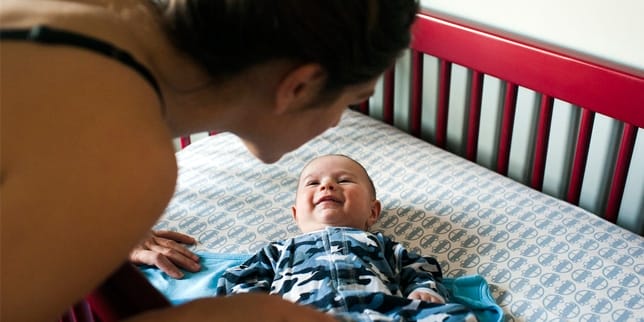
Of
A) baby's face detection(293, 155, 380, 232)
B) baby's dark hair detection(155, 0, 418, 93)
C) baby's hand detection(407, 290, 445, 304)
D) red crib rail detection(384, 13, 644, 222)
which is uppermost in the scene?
baby's dark hair detection(155, 0, 418, 93)

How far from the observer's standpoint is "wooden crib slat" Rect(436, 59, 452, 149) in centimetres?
155

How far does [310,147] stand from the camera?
1.60 meters

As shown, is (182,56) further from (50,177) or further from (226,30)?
(50,177)

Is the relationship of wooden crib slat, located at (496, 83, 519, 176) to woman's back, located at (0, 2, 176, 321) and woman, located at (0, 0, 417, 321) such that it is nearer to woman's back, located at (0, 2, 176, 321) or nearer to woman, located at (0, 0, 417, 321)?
woman, located at (0, 0, 417, 321)

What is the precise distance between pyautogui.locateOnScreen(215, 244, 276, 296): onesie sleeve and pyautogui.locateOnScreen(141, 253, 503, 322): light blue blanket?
0.17 ft

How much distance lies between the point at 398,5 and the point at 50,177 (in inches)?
11.7

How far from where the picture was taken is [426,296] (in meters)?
1.06

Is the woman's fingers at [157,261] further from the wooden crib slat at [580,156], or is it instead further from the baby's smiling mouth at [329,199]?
the wooden crib slat at [580,156]

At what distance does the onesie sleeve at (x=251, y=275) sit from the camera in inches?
43.7

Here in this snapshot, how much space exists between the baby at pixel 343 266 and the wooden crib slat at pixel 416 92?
0.38 meters

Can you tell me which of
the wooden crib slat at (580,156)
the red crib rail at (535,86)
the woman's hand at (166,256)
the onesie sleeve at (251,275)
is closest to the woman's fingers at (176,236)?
the woman's hand at (166,256)

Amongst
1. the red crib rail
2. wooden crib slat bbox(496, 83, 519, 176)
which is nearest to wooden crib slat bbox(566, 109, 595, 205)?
the red crib rail

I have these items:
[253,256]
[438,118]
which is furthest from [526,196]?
[253,256]

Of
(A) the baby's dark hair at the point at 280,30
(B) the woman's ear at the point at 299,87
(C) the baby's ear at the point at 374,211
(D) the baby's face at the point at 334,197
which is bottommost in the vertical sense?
(C) the baby's ear at the point at 374,211
